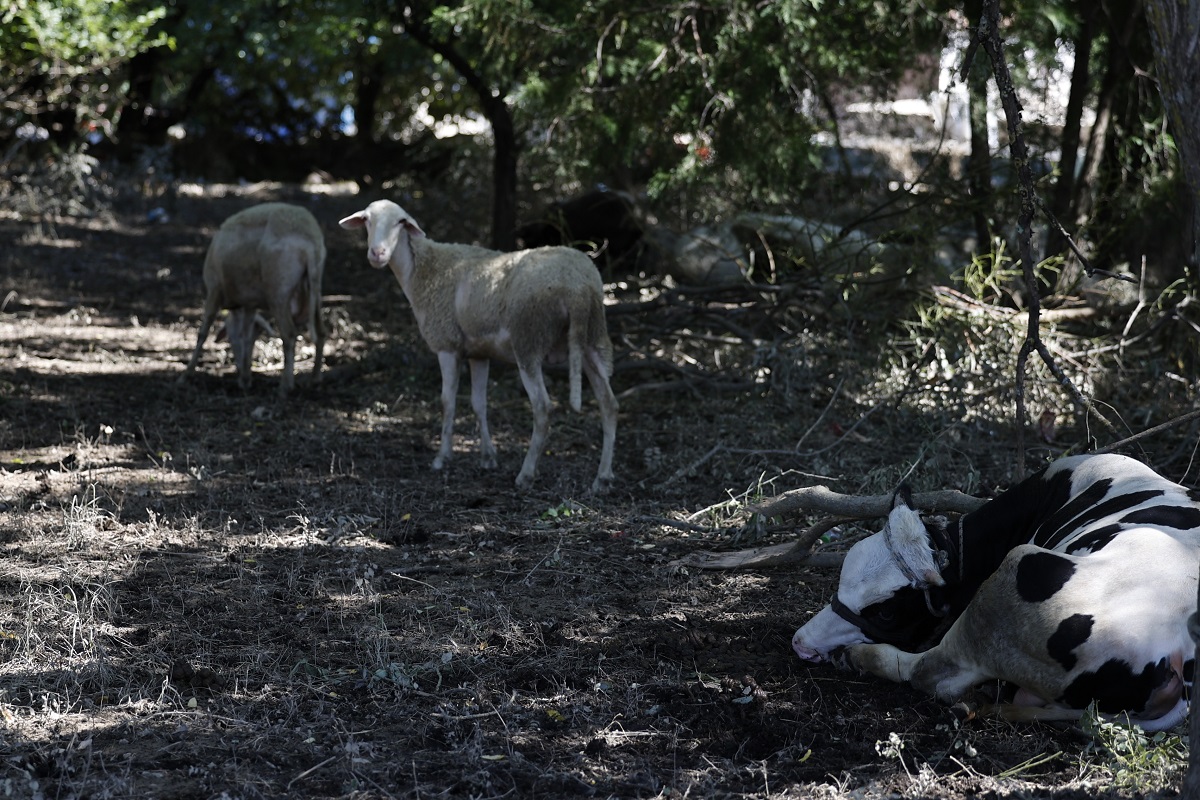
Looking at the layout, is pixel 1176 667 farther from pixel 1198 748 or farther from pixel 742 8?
pixel 742 8

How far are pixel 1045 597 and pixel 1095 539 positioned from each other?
1.39 feet

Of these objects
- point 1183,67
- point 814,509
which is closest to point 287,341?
point 814,509

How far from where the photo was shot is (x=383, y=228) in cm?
793

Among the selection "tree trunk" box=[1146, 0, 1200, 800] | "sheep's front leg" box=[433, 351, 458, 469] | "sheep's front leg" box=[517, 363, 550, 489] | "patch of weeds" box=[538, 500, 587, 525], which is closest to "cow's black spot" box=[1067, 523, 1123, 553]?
"tree trunk" box=[1146, 0, 1200, 800]

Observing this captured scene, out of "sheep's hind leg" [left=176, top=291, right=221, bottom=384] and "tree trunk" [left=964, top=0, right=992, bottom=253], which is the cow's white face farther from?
"sheep's hind leg" [left=176, top=291, right=221, bottom=384]

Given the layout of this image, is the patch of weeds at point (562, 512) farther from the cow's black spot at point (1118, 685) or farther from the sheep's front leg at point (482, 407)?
the cow's black spot at point (1118, 685)

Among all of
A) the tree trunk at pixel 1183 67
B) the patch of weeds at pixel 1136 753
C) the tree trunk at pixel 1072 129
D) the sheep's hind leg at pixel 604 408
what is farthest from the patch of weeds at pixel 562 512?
the tree trunk at pixel 1072 129

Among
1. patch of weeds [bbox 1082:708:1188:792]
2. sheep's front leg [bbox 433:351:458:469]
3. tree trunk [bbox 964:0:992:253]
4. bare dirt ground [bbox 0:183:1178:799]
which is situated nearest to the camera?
patch of weeds [bbox 1082:708:1188:792]

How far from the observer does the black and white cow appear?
3967 mm

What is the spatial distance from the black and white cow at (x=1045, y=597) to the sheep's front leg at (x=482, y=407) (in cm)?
361

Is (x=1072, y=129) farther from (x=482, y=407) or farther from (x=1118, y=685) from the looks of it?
(x=1118, y=685)

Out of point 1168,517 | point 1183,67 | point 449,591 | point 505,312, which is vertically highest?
point 1183,67

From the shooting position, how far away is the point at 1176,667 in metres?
3.95

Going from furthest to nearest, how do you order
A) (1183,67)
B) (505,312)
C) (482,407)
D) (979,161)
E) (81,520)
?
(979,161) → (482,407) → (505,312) → (81,520) → (1183,67)
